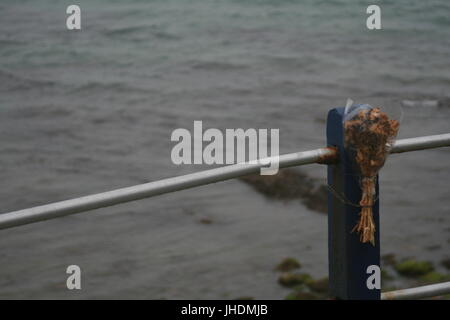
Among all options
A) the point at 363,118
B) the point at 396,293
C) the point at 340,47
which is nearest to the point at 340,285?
the point at 396,293

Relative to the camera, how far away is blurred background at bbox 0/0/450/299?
6.57 meters

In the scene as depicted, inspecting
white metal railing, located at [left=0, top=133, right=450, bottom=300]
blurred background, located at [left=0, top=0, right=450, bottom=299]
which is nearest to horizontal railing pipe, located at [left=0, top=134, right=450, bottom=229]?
white metal railing, located at [left=0, top=133, right=450, bottom=300]

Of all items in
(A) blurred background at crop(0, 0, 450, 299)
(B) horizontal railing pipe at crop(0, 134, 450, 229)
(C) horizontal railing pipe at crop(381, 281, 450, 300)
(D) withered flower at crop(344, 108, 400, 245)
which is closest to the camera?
(B) horizontal railing pipe at crop(0, 134, 450, 229)

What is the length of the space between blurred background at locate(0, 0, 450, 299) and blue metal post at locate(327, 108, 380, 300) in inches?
87.2

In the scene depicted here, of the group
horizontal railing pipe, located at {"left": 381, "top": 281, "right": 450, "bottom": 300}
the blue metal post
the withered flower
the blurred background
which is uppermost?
the blurred background

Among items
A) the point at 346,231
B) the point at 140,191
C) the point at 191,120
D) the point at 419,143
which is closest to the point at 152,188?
the point at 140,191

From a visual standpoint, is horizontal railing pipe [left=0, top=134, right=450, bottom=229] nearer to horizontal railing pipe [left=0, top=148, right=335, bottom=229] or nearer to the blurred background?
horizontal railing pipe [left=0, top=148, right=335, bottom=229]

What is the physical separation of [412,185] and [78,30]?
730 centimetres

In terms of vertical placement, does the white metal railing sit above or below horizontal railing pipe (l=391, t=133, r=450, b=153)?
below

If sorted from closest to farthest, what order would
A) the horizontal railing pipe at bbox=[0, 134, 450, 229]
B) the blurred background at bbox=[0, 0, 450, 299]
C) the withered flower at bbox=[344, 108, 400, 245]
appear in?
1. the horizontal railing pipe at bbox=[0, 134, 450, 229]
2. the withered flower at bbox=[344, 108, 400, 245]
3. the blurred background at bbox=[0, 0, 450, 299]

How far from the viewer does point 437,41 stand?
40.2 ft

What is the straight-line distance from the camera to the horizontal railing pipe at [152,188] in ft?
4.64

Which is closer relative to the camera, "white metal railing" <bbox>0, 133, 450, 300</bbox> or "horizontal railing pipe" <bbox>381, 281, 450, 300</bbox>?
"white metal railing" <bbox>0, 133, 450, 300</bbox>

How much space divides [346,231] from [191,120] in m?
8.59
